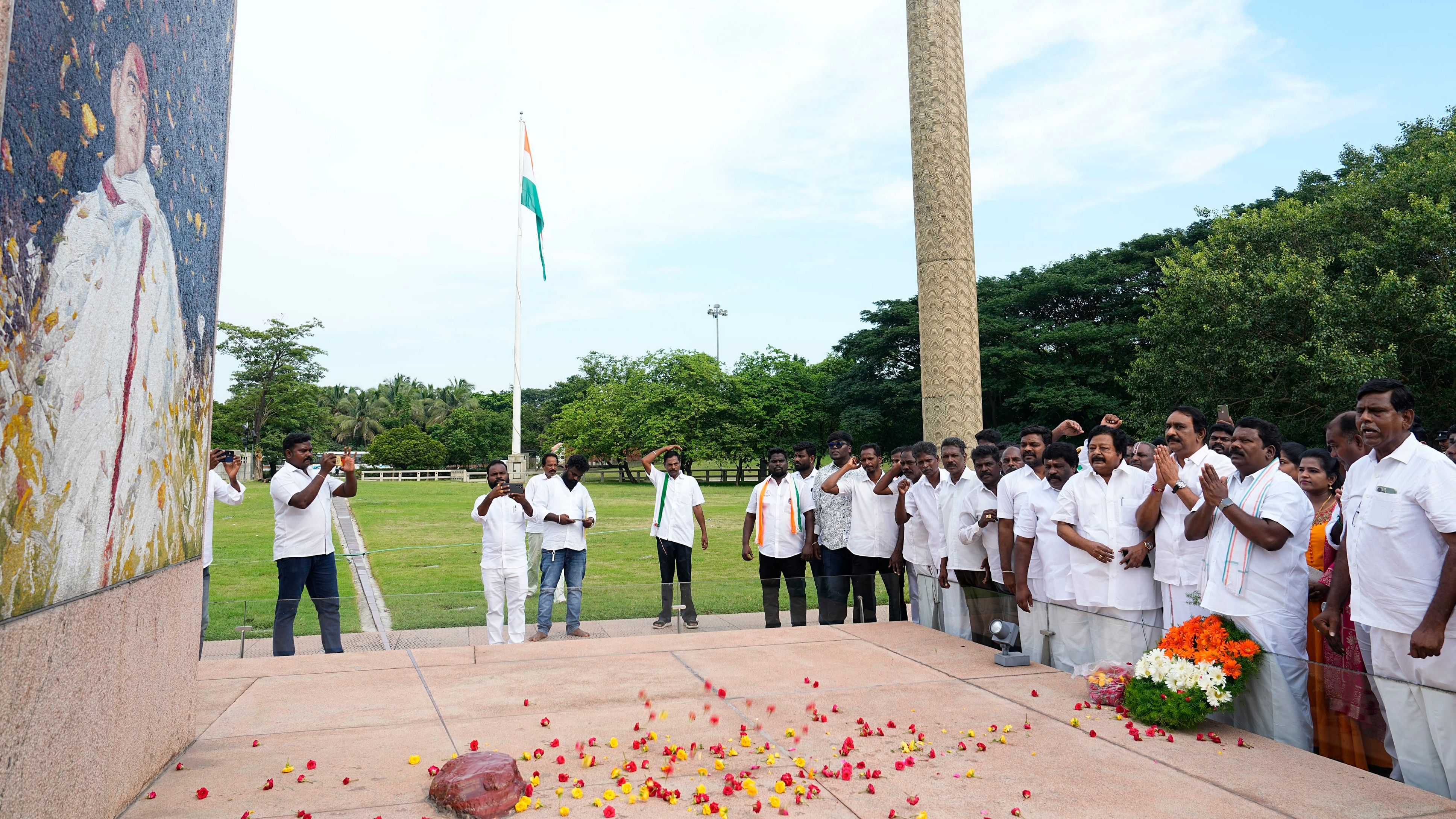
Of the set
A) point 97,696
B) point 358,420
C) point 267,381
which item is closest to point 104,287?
point 97,696

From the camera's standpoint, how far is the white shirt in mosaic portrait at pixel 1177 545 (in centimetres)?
534

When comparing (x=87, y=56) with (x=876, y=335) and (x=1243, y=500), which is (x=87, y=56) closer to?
(x=1243, y=500)

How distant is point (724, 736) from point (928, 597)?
3.29 metres

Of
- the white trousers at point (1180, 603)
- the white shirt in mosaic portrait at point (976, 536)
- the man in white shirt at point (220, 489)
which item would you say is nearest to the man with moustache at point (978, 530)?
the white shirt in mosaic portrait at point (976, 536)

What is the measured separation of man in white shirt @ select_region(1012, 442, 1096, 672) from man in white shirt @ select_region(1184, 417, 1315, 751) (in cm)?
87

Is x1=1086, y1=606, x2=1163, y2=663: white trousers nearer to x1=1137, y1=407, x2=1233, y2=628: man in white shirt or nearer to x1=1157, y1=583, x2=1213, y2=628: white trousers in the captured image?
x1=1157, y1=583, x2=1213, y2=628: white trousers

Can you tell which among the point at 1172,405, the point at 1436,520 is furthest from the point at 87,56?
the point at 1172,405

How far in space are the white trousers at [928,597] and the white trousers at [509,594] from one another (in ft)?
11.1

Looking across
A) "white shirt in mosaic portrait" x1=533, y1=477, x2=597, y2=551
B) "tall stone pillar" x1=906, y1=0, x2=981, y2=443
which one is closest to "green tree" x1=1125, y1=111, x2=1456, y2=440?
"tall stone pillar" x1=906, y1=0, x2=981, y2=443

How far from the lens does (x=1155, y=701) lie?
172 inches

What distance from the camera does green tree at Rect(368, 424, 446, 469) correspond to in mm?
63219

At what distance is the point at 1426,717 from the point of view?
3.59 m

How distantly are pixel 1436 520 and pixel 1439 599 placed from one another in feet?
1.12

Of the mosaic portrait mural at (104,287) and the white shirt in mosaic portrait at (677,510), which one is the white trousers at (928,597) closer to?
the white shirt in mosaic portrait at (677,510)
